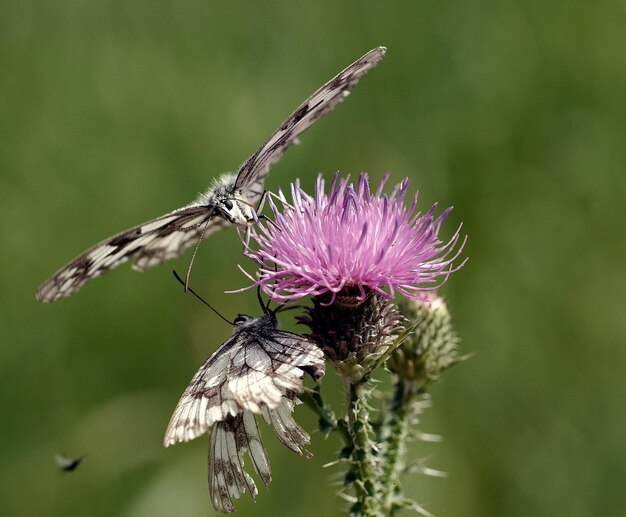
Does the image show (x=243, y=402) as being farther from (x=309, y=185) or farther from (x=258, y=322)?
(x=309, y=185)

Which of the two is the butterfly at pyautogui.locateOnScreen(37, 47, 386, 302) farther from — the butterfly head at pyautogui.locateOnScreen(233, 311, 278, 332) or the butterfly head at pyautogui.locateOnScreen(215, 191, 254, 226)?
the butterfly head at pyautogui.locateOnScreen(233, 311, 278, 332)

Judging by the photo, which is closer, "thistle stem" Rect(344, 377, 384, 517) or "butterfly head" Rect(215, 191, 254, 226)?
"thistle stem" Rect(344, 377, 384, 517)

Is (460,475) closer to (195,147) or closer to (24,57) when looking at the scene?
(195,147)

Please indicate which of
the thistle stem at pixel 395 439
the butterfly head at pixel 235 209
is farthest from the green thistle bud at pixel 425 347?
the butterfly head at pixel 235 209

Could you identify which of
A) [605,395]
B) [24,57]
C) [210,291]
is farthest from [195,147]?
[605,395]

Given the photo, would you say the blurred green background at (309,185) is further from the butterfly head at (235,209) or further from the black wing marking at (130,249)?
the butterfly head at (235,209)

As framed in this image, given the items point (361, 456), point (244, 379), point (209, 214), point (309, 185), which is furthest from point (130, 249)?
point (309, 185)

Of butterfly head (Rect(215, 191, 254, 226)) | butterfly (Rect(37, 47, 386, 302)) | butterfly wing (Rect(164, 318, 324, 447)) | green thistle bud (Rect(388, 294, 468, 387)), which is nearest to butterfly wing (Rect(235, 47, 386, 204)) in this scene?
butterfly (Rect(37, 47, 386, 302))
